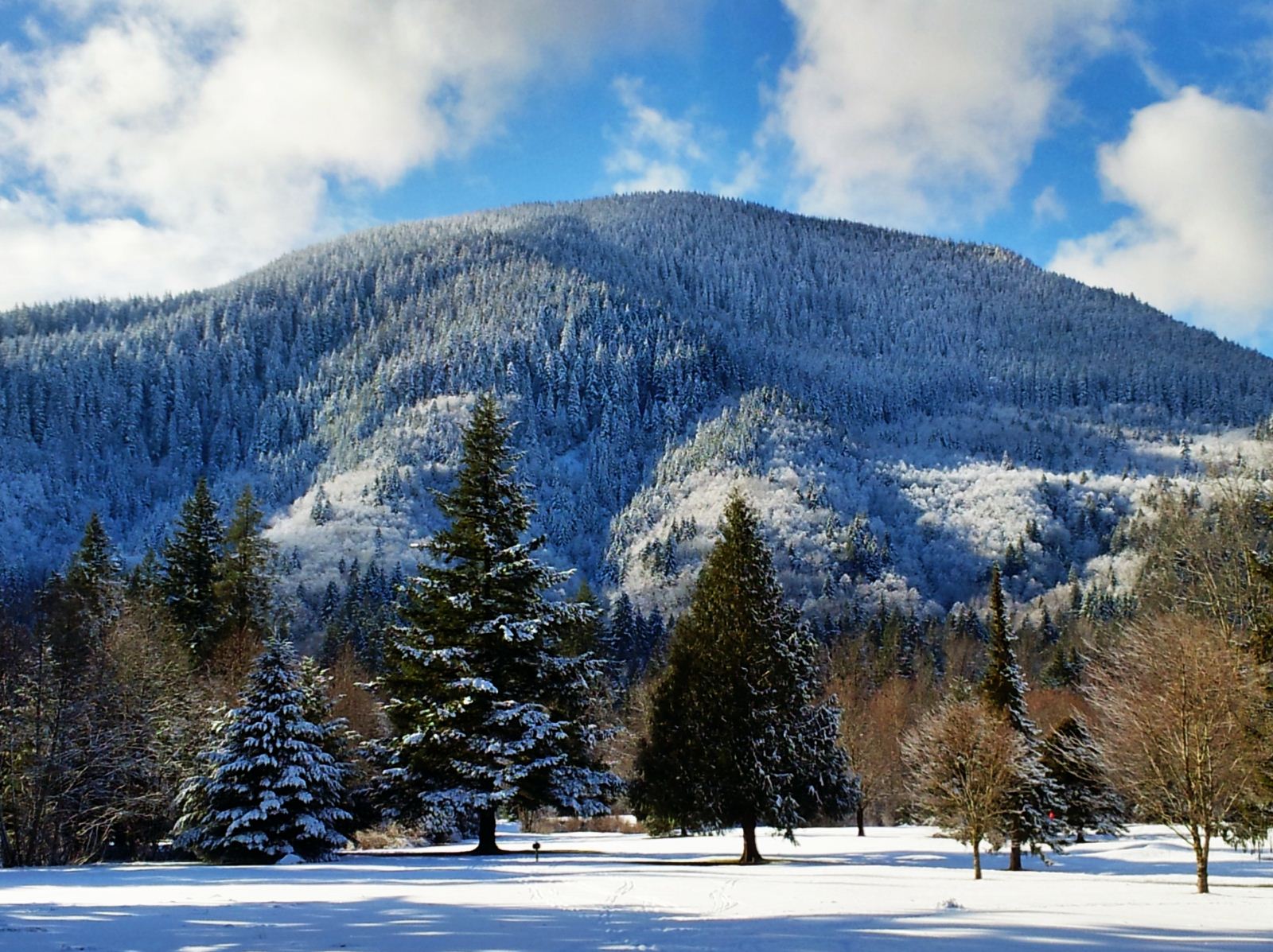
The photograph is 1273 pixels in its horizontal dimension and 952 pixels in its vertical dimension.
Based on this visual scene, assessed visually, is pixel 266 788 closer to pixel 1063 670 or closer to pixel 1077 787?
pixel 1077 787

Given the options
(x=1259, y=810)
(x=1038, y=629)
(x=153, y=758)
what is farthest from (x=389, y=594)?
(x=1259, y=810)

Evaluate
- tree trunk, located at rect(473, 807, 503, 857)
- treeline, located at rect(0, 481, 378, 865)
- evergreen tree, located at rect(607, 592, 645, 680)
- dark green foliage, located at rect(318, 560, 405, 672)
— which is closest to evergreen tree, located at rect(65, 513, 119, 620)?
treeline, located at rect(0, 481, 378, 865)

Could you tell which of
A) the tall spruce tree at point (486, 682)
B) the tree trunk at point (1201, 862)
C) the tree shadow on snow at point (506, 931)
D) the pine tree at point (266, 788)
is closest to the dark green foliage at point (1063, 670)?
the tree trunk at point (1201, 862)

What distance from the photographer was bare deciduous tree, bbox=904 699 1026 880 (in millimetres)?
→ 30875

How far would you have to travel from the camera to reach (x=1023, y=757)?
3500cm

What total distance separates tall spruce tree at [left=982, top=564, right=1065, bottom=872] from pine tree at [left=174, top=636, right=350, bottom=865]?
75.8 ft

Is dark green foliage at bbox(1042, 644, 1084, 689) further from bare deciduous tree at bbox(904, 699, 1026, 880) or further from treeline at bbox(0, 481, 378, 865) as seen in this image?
treeline at bbox(0, 481, 378, 865)

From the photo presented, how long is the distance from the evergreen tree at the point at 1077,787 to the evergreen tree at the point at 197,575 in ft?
123

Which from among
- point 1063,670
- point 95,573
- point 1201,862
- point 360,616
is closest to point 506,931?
point 1201,862

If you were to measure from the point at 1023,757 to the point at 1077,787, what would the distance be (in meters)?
12.5

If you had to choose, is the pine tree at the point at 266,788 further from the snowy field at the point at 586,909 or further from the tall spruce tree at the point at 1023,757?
the tall spruce tree at the point at 1023,757

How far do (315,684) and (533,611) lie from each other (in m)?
7.14

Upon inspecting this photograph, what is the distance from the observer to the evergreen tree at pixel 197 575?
46219 millimetres

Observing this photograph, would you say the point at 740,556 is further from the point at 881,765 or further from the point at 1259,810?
the point at 881,765
